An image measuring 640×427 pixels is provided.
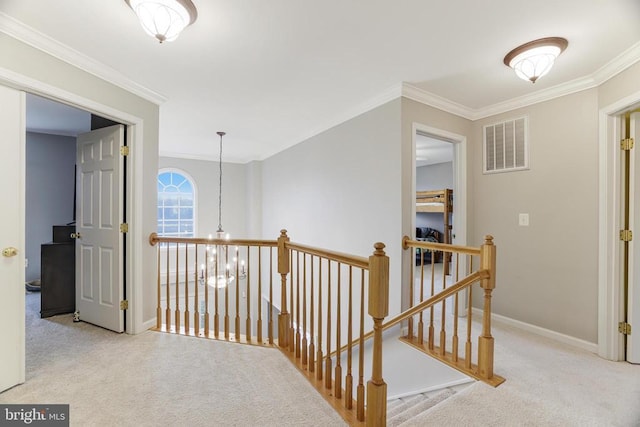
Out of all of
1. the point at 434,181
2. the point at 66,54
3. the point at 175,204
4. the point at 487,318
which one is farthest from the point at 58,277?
the point at 434,181

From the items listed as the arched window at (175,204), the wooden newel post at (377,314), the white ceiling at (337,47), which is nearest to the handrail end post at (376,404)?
the wooden newel post at (377,314)

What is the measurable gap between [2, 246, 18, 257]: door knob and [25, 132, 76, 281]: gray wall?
3105mm

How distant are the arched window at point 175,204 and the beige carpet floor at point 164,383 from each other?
3.56 metres

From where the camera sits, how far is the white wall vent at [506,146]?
300 cm

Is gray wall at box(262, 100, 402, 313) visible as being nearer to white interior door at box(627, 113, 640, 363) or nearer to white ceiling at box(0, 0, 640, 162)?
white ceiling at box(0, 0, 640, 162)

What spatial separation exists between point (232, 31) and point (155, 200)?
191cm

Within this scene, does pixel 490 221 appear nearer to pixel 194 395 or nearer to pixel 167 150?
pixel 194 395

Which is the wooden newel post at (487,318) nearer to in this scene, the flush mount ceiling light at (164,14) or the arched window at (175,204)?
the flush mount ceiling light at (164,14)

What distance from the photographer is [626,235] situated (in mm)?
2338

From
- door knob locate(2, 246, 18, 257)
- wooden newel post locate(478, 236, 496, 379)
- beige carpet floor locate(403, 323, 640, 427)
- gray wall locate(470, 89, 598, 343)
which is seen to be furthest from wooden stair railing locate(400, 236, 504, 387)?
door knob locate(2, 246, 18, 257)

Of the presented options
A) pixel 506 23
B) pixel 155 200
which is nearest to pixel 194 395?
pixel 155 200

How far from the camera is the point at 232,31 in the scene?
1.93m

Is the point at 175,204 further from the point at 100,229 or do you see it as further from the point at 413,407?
the point at 413,407

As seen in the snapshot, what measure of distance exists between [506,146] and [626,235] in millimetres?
1296
